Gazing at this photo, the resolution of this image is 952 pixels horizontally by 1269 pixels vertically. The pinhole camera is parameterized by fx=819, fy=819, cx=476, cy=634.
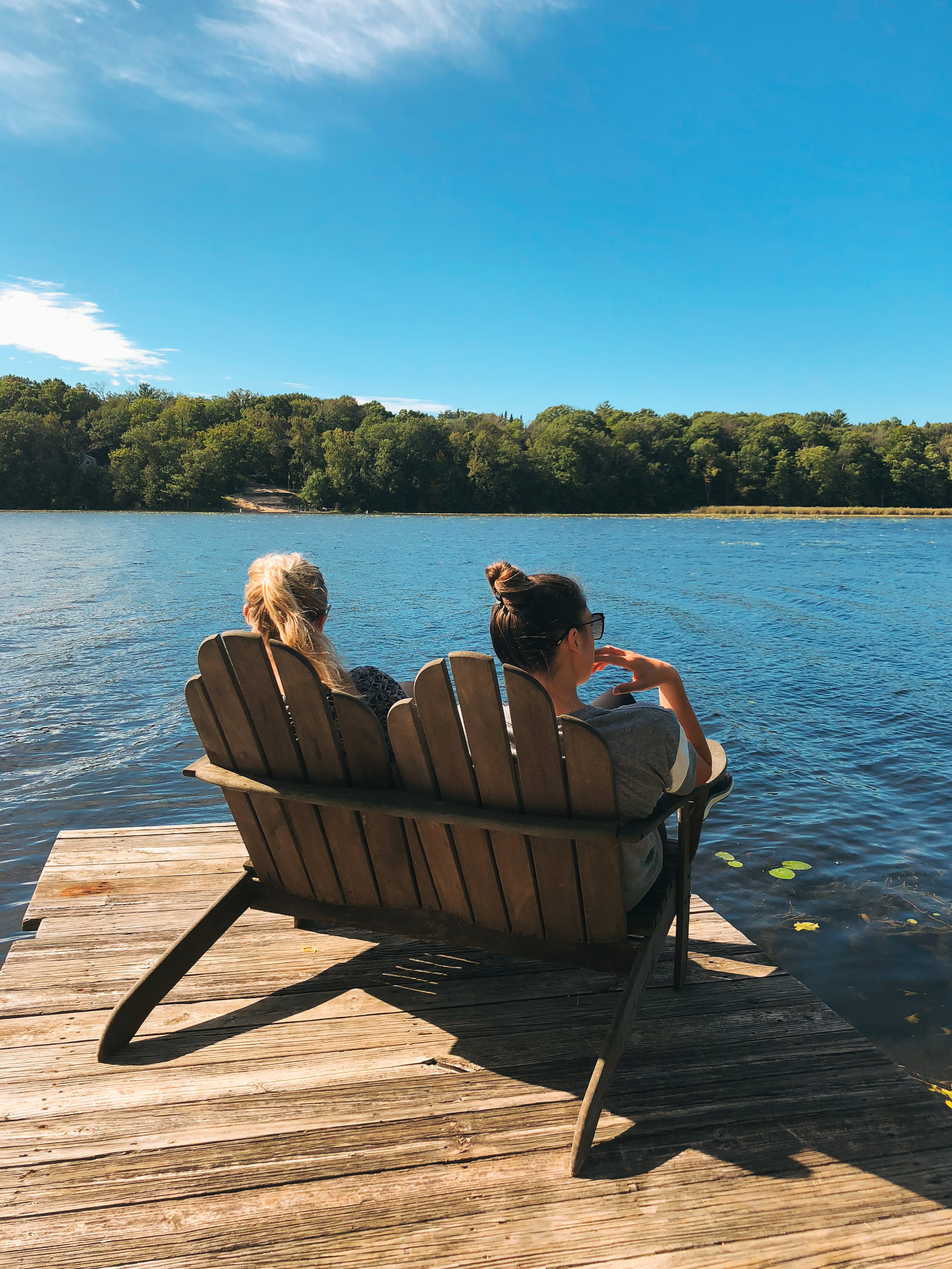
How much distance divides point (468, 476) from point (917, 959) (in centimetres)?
10732

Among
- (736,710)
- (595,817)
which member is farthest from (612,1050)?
(736,710)

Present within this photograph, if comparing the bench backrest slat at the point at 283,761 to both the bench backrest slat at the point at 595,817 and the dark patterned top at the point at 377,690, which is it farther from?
the bench backrest slat at the point at 595,817

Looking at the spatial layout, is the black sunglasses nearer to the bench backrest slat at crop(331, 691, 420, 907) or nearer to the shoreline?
the bench backrest slat at crop(331, 691, 420, 907)

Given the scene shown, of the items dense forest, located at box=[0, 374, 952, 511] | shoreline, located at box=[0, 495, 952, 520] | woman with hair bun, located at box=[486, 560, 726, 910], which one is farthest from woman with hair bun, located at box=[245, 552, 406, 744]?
dense forest, located at box=[0, 374, 952, 511]

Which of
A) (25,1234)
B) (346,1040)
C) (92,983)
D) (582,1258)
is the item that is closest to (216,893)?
(92,983)

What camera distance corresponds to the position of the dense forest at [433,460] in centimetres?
9944

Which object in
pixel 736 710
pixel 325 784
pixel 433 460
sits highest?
pixel 433 460

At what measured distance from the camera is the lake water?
560cm

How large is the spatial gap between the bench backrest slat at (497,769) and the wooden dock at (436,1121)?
0.58 metres

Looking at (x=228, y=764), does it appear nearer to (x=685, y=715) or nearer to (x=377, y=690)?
(x=377, y=690)

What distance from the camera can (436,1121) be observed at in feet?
8.13

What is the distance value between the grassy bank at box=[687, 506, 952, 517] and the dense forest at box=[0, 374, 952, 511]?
32.1 feet

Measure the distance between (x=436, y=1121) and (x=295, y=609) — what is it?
1745 mm

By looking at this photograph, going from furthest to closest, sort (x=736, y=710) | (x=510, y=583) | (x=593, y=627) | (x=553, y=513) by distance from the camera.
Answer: (x=553, y=513)
(x=736, y=710)
(x=593, y=627)
(x=510, y=583)
